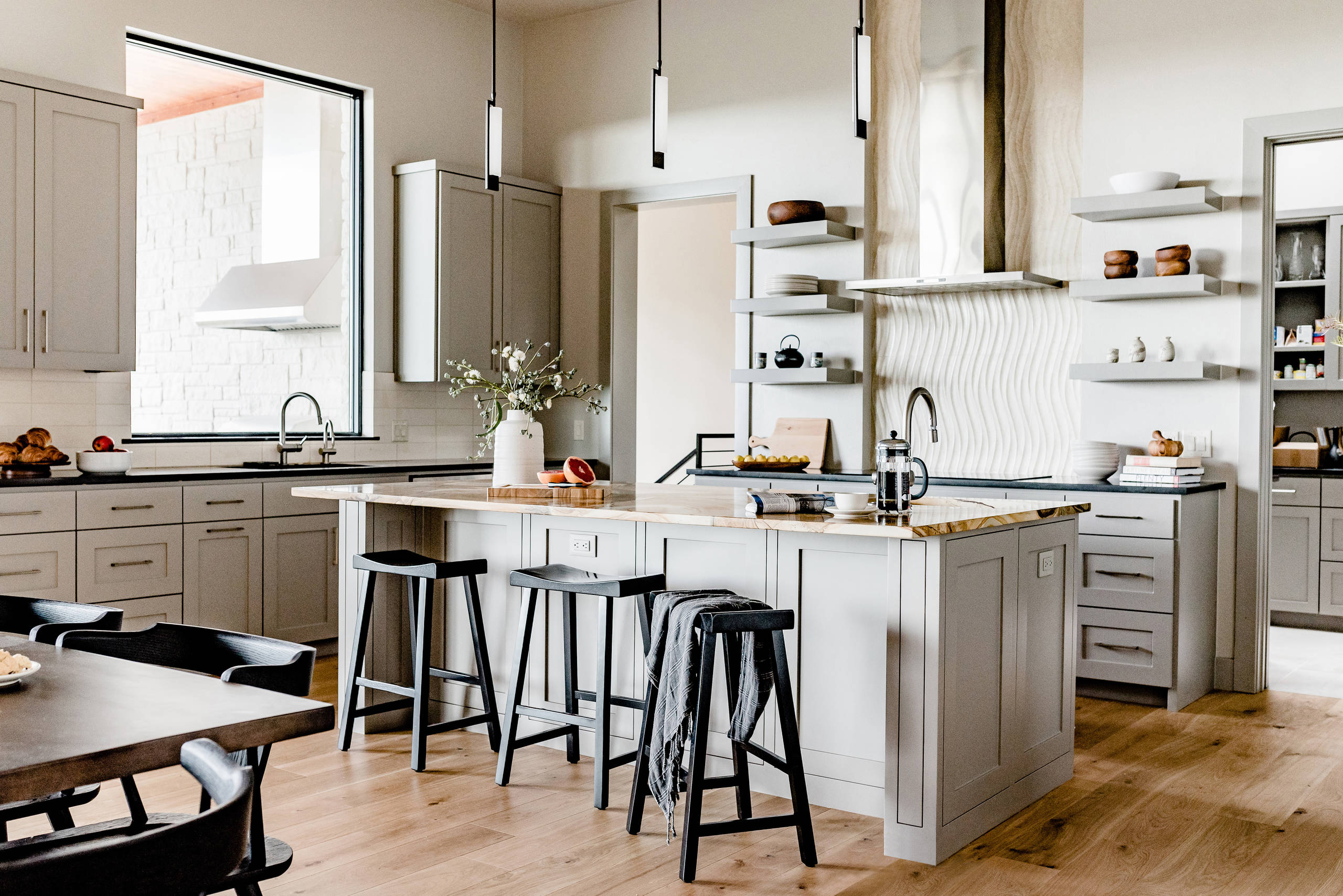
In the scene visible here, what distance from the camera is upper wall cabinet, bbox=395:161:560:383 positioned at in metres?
6.58

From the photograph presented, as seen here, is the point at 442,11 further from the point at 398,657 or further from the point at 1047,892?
the point at 1047,892

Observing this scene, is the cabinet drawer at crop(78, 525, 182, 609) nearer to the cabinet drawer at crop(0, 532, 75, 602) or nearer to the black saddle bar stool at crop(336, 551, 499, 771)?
the cabinet drawer at crop(0, 532, 75, 602)

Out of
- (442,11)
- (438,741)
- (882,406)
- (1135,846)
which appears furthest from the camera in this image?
(442,11)

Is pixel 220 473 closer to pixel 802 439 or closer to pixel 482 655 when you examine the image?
pixel 482 655

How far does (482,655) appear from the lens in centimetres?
397

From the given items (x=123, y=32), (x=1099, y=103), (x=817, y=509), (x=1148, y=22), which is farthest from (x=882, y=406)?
(x=123, y=32)

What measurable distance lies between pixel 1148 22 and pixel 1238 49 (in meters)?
0.42

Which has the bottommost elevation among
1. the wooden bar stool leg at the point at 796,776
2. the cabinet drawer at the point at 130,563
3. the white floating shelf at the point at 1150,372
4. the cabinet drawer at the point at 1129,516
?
the wooden bar stool leg at the point at 796,776

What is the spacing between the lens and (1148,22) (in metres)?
5.36

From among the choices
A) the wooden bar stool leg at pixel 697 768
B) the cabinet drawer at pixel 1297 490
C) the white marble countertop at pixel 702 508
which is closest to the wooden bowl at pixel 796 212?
the white marble countertop at pixel 702 508

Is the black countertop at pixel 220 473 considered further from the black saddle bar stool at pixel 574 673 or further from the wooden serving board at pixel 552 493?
the black saddle bar stool at pixel 574 673

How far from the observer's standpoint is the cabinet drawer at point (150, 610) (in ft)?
16.4

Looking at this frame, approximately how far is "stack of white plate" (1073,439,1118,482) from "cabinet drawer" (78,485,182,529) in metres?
3.97

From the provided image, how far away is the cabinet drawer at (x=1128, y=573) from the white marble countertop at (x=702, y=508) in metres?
1.04
